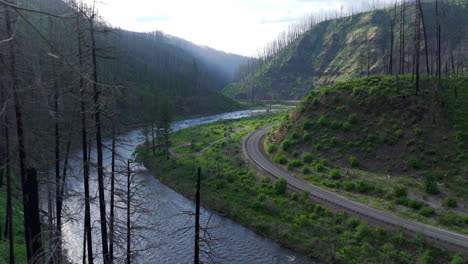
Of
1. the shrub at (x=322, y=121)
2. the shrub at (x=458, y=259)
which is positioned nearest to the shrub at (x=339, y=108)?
the shrub at (x=322, y=121)

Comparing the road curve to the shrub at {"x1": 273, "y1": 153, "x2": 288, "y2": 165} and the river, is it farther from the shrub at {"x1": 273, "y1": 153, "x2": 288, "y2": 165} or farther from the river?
the river

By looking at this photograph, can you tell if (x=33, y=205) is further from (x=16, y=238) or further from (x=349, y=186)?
(x=349, y=186)

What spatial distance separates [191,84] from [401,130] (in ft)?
445

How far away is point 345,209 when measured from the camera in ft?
102

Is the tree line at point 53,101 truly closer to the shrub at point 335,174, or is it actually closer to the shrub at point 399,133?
the shrub at point 335,174

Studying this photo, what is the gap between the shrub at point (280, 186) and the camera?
37.6 meters

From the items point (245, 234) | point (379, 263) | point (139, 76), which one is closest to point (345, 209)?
point (379, 263)

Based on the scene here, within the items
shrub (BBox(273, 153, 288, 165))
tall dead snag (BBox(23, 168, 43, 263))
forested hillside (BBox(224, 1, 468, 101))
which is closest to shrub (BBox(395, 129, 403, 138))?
shrub (BBox(273, 153, 288, 165))

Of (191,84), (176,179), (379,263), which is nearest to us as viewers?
(379,263)

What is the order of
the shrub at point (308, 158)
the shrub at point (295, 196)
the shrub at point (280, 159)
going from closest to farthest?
the shrub at point (295, 196) → the shrub at point (308, 158) → the shrub at point (280, 159)

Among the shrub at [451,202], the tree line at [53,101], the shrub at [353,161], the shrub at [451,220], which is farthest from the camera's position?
the shrub at [353,161]

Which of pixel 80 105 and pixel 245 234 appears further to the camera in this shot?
pixel 245 234

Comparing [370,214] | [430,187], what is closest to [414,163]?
[430,187]

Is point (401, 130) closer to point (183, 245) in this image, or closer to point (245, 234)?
point (245, 234)
